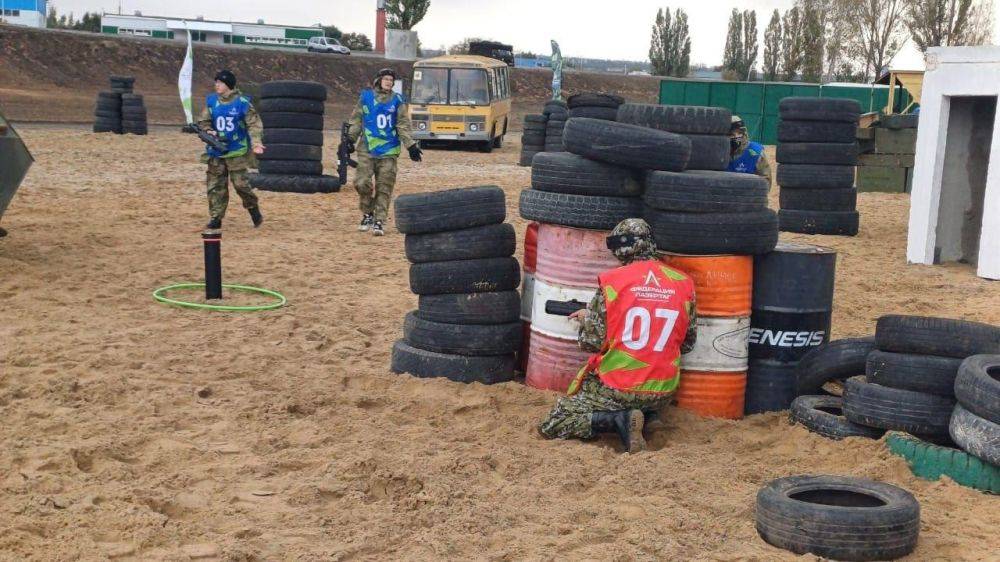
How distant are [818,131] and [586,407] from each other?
10011 millimetres

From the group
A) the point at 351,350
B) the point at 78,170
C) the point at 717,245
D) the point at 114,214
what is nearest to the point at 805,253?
the point at 717,245

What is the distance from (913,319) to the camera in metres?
5.85

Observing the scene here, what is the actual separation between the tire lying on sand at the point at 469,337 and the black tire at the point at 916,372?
235 centimetres

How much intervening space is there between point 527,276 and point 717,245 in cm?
148

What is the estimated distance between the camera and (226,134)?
12.5 meters

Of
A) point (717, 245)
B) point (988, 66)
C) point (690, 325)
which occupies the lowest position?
point (690, 325)

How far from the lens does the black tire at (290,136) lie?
55.6ft

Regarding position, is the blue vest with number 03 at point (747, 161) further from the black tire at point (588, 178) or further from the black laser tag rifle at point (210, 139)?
the black laser tag rifle at point (210, 139)

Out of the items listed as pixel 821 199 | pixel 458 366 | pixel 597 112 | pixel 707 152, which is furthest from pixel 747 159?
pixel 597 112

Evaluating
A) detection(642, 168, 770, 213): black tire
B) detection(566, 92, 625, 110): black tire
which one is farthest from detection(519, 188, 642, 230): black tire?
detection(566, 92, 625, 110): black tire

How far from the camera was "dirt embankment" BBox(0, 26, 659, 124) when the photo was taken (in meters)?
37.3

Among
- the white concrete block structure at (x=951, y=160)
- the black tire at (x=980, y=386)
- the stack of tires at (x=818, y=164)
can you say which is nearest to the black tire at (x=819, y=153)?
the stack of tires at (x=818, y=164)

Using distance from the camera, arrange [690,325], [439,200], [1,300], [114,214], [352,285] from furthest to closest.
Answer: [114,214]
[352,285]
[1,300]
[439,200]
[690,325]

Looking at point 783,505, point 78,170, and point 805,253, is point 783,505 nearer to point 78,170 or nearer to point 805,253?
point 805,253
